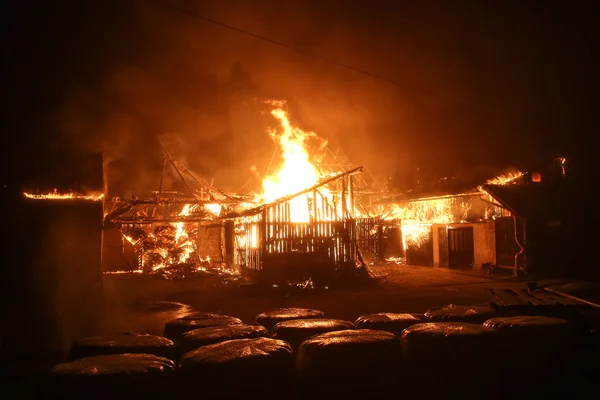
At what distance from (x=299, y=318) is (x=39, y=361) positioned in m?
4.22

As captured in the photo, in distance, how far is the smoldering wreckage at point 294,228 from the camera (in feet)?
61.3

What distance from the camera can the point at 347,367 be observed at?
434 cm

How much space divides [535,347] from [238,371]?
332 cm

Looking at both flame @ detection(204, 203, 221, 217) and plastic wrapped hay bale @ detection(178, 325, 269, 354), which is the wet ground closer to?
plastic wrapped hay bale @ detection(178, 325, 269, 354)

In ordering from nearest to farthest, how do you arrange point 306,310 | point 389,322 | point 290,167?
1. point 389,322
2. point 306,310
3. point 290,167

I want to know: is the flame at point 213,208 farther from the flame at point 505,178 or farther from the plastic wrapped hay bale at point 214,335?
the plastic wrapped hay bale at point 214,335

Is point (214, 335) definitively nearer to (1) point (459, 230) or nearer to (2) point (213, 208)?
(2) point (213, 208)

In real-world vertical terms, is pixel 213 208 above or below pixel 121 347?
above

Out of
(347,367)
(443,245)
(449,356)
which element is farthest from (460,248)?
(347,367)

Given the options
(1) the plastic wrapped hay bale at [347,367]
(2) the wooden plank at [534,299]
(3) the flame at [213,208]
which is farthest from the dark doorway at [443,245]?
(1) the plastic wrapped hay bale at [347,367]

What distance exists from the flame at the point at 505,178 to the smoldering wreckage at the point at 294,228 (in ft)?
0.28

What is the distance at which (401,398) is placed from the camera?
15.0ft

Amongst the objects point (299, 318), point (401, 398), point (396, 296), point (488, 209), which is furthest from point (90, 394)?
point (488, 209)

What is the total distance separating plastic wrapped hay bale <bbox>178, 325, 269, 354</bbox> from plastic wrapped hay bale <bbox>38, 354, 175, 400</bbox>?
46.7 inches
